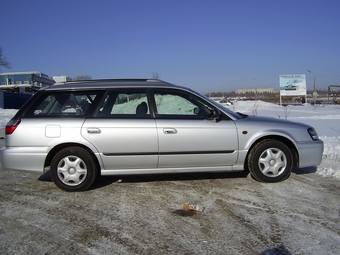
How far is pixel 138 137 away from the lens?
4.10m

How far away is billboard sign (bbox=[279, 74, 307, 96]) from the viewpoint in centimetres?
4247

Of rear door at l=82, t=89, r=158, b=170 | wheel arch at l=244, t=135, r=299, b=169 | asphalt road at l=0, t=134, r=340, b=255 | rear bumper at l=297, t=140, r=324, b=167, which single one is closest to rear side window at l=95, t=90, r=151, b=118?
rear door at l=82, t=89, r=158, b=170

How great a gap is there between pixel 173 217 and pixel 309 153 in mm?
2516

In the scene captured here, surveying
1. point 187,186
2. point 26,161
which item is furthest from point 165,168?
point 26,161

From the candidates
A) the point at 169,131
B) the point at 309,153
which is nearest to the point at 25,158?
the point at 169,131

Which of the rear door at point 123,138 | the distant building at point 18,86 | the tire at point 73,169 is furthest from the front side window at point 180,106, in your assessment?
the distant building at point 18,86

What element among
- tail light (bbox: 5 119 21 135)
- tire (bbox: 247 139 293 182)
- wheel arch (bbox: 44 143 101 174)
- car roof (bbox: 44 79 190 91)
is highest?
car roof (bbox: 44 79 190 91)

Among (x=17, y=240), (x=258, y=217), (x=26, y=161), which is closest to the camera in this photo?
(x=17, y=240)

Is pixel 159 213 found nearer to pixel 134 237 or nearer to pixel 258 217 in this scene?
pixel 134 237

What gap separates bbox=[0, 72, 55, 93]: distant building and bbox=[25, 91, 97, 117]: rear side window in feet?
101

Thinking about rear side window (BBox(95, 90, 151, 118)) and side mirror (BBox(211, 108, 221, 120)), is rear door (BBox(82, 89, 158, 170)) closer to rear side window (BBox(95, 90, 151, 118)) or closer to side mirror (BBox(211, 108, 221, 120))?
rear side window (BBox(95, 90, 151, 118))

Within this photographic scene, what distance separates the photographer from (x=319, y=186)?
14.1 feet

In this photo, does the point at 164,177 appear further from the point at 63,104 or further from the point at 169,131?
the point at 63,104

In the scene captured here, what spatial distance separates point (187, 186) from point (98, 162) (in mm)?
1379
